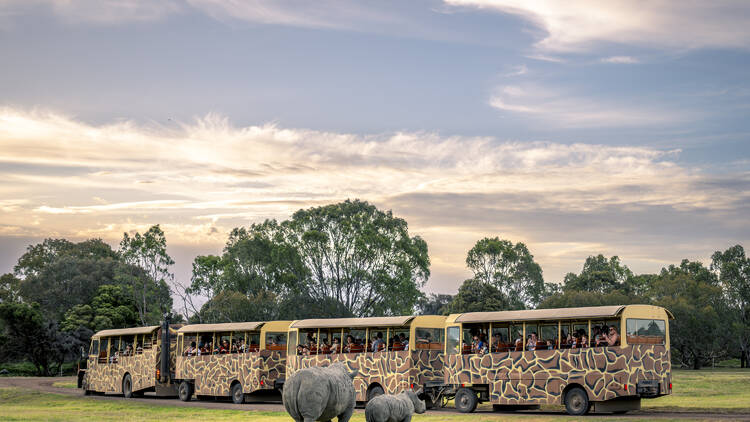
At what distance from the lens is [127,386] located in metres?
37.9

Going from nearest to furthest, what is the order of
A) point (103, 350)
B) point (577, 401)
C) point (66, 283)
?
point (577, 401)
point (103, 350)
point (66, 283)

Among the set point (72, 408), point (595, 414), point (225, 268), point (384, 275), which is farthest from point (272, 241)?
point (595, 414)

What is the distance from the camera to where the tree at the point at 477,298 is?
224ft

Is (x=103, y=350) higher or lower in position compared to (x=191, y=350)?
lower

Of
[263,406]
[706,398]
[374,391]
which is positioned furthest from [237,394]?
[706,398]

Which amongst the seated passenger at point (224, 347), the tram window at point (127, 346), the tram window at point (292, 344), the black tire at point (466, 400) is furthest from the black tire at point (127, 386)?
the black tire at point (466, 400)

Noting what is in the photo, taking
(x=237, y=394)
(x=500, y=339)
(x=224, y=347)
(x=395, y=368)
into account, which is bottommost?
(x=237, y=394)

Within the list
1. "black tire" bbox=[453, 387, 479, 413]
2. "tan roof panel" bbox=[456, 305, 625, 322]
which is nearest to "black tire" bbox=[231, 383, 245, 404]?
"black tire" bbox=[453, 387, 479, 413]

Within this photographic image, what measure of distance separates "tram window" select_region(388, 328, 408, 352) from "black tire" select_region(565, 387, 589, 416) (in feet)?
17.7

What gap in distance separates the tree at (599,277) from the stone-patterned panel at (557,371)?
56486 millimetres

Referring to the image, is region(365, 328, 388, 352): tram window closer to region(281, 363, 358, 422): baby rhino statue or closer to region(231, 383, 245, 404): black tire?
region(231, 383, 245, 404): black tire

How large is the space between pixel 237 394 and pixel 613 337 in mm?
15949

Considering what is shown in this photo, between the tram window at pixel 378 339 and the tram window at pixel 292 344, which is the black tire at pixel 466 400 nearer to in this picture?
the tram window at pixel 378 339

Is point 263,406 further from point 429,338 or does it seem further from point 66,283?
point 66,283
